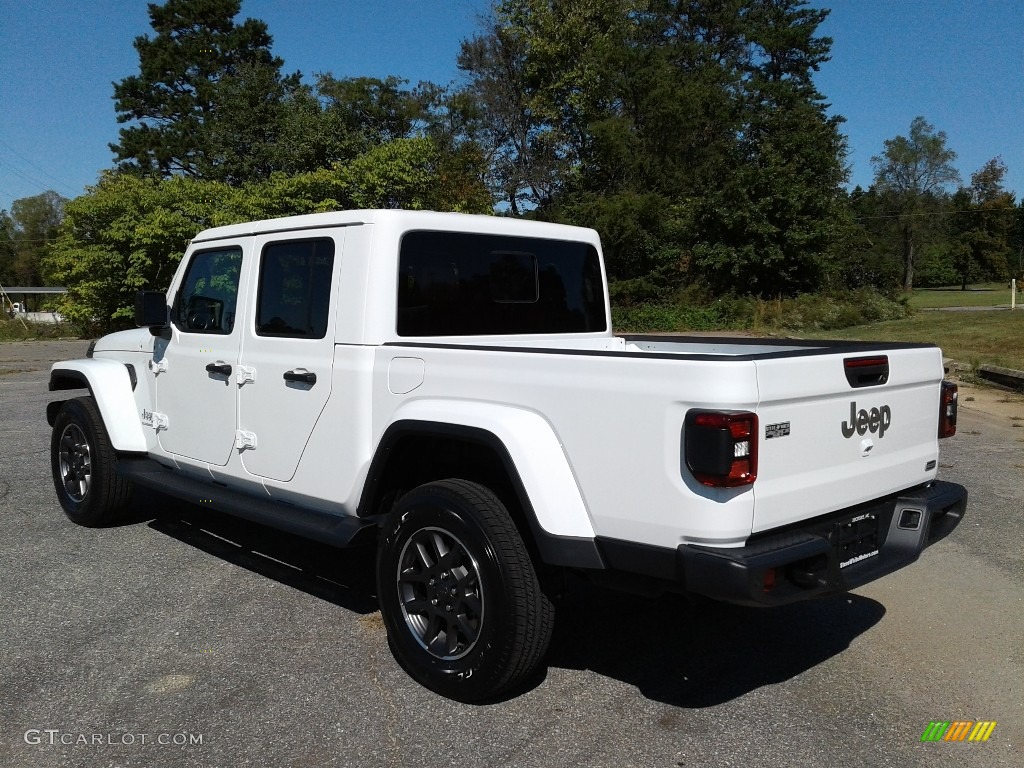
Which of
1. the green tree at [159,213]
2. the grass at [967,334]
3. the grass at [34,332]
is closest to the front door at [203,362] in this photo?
the grass at [967,334]

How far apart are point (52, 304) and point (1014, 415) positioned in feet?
100

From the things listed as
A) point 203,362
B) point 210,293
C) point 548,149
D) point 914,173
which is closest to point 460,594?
point 203,362

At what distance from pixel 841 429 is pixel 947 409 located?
39.8 inches

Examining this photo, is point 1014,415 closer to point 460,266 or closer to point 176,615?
point 460,266

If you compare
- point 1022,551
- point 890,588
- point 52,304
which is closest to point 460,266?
point 890,588

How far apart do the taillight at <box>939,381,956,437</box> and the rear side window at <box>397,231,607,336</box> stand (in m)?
1.93

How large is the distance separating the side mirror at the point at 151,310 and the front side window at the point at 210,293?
13 cm

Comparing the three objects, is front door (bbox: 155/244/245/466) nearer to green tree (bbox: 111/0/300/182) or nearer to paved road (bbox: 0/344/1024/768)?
paved road (bbox: 0/344/1024/768)

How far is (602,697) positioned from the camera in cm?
351

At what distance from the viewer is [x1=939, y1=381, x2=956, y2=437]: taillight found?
3865 millimetres

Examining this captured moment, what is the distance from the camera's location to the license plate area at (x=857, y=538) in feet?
10.5

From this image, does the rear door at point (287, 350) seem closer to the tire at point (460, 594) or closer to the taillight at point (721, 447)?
the tire at point (460, 594)

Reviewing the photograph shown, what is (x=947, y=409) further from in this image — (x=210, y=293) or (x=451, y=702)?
(x=210, y=293)

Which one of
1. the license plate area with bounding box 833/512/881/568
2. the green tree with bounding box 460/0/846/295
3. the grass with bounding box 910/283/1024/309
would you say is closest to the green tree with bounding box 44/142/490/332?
the green tree with bounding box 460/0/846/295
